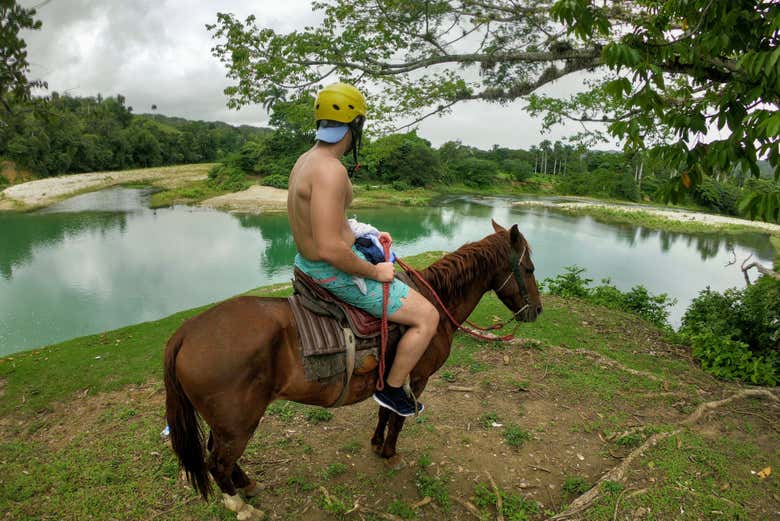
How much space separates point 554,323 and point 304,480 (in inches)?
216

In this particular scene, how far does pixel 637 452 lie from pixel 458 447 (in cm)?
163

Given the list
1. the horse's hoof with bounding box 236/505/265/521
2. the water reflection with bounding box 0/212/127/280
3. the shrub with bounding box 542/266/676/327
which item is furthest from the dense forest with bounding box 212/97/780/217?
the water reflection with bounding box 0/212/127/280

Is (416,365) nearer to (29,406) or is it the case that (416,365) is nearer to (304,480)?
(304,480)

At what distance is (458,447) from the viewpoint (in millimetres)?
4055

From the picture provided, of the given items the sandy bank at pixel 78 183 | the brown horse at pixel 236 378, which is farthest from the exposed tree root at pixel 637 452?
the sandy bank at pixel 78 183

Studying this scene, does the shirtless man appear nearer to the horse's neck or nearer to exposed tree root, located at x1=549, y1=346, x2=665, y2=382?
the horse's neck

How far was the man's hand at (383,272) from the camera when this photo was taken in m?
2.77

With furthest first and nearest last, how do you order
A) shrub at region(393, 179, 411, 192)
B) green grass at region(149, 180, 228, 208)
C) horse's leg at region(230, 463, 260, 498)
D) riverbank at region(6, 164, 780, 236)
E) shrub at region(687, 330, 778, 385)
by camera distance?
shrub at region(393, 179, 411, 192) < green grass at region(149, 180, 228, 208) < riverbank at region(6, 164, 780, 236) < shrub at region(687, 330, 778, 385) < horse's leg at region(230, 463, 260, 498)

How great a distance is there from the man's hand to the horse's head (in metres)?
1.26

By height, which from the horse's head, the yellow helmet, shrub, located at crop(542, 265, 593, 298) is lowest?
shrub, located at crop(542, 265, 593, 298)

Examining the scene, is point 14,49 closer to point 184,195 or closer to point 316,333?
point 316,333

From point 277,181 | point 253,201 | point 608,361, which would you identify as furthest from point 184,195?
point 608,361

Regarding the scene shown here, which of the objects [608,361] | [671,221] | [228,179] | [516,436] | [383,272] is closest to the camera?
[383,272]

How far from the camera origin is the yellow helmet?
2.56 meters
